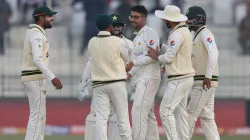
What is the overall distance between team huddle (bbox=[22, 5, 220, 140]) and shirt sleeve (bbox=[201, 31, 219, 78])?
1 cm

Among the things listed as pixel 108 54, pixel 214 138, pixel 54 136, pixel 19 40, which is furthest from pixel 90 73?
pixel 19 40

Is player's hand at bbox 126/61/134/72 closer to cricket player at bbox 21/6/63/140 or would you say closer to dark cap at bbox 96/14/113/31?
dark cap at bbox 96/14/113/31

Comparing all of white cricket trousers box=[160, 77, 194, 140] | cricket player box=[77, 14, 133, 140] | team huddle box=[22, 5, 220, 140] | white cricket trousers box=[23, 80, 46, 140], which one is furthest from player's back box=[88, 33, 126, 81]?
white cricket trousers box=[23, 80, 46, 140]

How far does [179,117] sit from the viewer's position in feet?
48.4

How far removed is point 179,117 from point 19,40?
371 inches

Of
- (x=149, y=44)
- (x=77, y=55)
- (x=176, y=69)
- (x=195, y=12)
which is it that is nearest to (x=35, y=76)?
(x=149, y=44)

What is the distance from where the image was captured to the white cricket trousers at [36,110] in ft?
47.8

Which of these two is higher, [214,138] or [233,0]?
[233,0]

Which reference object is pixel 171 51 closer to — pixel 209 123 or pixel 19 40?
pixel 209 123

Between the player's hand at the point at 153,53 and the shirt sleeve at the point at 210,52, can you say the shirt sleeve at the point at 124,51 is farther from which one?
the shirt sleeve at the point at 210,52

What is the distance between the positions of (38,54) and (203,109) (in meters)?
2.68

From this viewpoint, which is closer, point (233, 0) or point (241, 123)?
point (241, 123)

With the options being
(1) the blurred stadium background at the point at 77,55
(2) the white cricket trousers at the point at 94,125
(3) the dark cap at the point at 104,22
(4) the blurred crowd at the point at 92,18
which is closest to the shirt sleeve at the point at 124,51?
(3) the dark cap at the point at 104,22

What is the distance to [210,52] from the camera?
14.7 meters
